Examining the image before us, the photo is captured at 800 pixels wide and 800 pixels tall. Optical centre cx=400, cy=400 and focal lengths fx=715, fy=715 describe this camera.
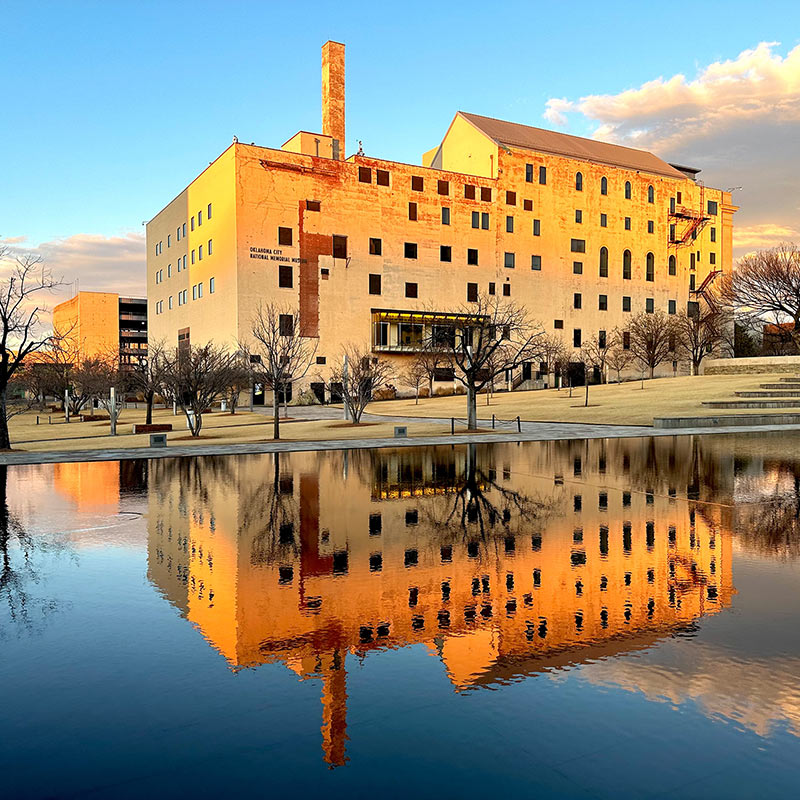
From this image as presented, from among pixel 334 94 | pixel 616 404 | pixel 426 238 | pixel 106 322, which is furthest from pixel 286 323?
pixel 106 322

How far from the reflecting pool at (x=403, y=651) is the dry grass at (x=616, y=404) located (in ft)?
95.4

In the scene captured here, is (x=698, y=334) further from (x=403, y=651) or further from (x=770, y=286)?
(x=403, y=651)

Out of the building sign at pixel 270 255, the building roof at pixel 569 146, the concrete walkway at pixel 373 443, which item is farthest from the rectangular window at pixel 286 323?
the concrete walkway at pixel 373 443

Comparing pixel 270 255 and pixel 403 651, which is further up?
pixel 270 255

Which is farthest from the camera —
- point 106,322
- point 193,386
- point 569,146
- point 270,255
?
point 106,322

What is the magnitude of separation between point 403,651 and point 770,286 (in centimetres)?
6668

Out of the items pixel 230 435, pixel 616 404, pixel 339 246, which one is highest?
pixel 339 246

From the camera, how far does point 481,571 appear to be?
27.0 ft

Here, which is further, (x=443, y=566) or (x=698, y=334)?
(x=698, y=334)

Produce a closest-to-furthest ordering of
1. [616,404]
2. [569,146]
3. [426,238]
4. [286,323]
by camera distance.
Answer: [616,404] → [286,323] → [426,238] → [569,146]

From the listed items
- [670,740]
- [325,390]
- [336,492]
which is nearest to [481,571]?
[670,740]

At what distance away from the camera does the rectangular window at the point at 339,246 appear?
Answer: 6788 cm

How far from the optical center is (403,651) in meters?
5.77

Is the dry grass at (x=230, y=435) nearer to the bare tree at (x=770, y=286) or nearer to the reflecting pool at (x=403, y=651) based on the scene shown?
the reflecting pool at (x=403, y=651)
